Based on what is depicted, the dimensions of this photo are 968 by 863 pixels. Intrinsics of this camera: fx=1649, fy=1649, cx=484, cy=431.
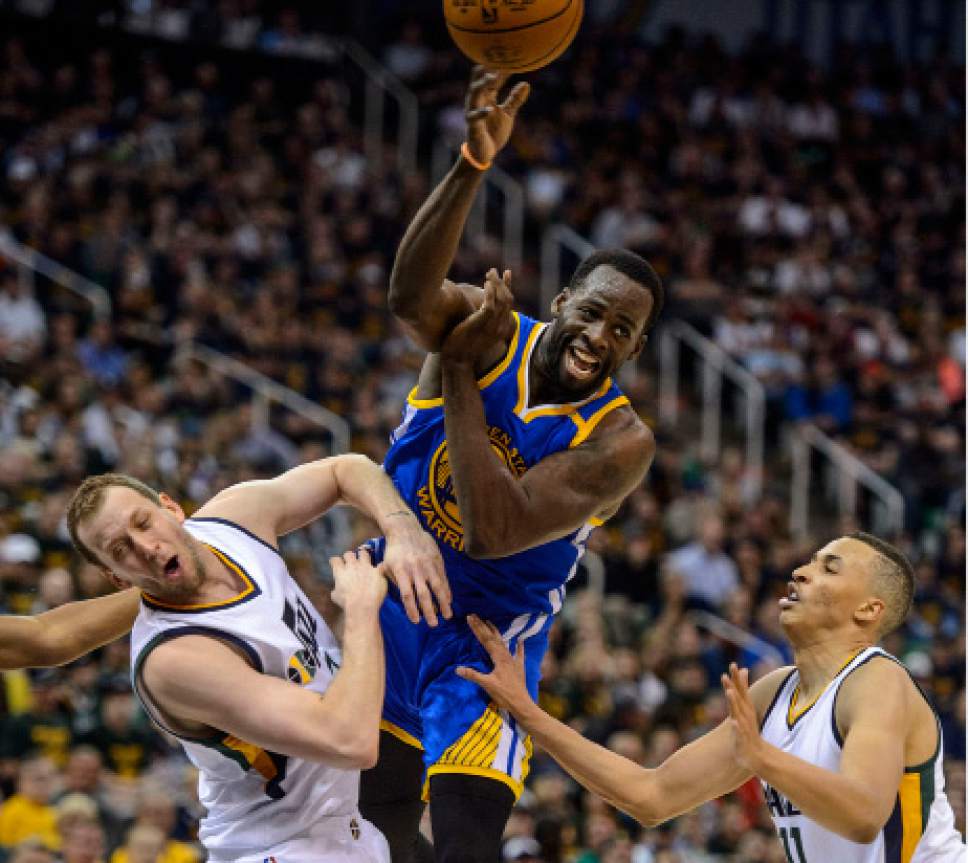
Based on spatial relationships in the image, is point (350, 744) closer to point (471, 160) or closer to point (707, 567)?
point (471, 160)

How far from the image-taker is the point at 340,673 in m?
4.18

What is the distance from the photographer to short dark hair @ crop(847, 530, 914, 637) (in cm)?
480

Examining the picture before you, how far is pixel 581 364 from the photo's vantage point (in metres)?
4.70

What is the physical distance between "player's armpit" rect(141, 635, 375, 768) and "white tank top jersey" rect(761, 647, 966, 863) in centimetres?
127

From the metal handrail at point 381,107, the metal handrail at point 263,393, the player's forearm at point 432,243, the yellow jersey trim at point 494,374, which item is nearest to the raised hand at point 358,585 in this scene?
the yellow jersey trim at point 494,374

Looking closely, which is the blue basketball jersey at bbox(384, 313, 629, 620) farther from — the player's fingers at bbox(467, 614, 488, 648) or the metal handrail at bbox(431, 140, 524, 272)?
the metal handrail at bbox(431, 140, 524, 272)

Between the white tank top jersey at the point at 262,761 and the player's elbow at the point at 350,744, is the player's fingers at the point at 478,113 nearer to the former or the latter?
the white tank top jersey at the point at 262,761

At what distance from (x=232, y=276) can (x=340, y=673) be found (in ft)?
32.6

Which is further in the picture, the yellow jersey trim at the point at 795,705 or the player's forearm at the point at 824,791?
the yellow jersey trim at the point at 795,705

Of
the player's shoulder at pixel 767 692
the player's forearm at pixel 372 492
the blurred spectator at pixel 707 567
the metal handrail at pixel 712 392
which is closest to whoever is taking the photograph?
the player's forearm at pixel 372 492

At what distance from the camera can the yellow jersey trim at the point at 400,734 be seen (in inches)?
196

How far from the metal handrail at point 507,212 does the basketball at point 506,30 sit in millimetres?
11752

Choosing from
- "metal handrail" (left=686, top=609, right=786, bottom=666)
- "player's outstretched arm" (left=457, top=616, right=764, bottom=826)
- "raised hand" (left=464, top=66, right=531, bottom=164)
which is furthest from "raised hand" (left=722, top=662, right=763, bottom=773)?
"metal handrail" (left=686, top=609, right=786, bottom=666)

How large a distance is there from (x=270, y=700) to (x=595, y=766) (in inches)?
48.3
